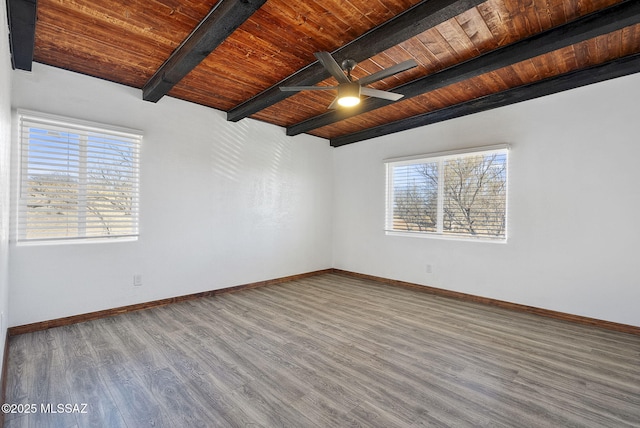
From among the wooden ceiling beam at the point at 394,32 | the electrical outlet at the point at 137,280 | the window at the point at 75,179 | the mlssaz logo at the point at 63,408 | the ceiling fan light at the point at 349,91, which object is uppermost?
the wooden ceiling beam at the point at 394,32

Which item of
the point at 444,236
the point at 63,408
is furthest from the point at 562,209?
the point at 63,408

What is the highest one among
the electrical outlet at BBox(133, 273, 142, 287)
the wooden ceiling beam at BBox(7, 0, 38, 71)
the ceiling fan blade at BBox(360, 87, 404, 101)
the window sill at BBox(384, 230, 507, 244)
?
the wooden ceiling beam at BBox(7, 0, 38, 71)

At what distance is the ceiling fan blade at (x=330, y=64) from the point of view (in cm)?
233

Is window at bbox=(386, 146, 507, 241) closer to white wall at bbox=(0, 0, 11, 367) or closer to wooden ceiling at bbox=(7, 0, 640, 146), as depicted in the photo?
wooden ceiling at bbox=(7, 0, 640, 146)

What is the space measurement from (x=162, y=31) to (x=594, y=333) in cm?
525

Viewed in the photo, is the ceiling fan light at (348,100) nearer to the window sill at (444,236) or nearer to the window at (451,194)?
the window at (451,194)

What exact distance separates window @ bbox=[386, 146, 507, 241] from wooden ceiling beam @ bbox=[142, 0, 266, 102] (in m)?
3.49

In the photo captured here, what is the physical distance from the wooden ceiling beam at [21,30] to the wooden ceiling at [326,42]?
10 millimetres

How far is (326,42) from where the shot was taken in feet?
9.00

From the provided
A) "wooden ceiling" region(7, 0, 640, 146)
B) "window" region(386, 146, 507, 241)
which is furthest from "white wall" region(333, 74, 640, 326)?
"wooden ceiling" region(7, 0, 640, 146)

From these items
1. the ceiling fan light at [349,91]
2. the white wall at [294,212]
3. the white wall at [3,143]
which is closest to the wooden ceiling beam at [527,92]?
the white wall at [294,212]

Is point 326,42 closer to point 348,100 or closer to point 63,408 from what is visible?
point 348,100

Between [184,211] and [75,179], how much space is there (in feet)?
4.04

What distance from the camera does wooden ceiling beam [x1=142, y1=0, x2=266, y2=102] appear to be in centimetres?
216
